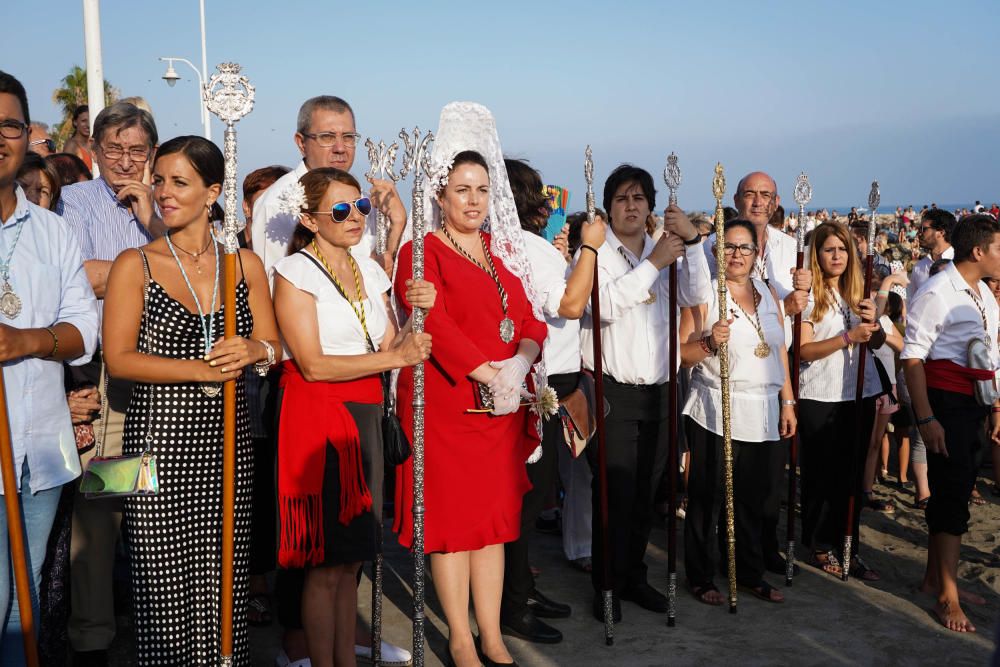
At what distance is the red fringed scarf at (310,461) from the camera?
3.73 meters

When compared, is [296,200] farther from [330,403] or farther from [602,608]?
[602,608]

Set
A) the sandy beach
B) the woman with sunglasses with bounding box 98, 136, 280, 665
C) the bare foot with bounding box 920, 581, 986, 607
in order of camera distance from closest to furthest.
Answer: the woman with sunglasses with bounding box 98, 136, 280, 665 → the sandy beach → the bare foot with bounding box 920, 581, 986, 607

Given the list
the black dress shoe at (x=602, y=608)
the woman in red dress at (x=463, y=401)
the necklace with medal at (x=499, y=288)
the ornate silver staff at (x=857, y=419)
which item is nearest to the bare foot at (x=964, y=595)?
the ornate silver staff at (x=857, y=419)

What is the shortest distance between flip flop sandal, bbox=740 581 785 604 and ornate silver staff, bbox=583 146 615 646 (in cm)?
101

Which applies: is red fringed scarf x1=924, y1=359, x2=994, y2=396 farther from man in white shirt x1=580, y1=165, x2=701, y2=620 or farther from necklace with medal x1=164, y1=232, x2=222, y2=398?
necklace with medal x1=164, y1=232, x2=222, y2=398

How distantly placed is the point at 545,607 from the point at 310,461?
6.57 ft

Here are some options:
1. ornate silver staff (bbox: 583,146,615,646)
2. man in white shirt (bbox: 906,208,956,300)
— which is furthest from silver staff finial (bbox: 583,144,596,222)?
man in white shirt (bbox: 906,208,956,300)

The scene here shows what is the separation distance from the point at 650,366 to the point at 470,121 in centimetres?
168

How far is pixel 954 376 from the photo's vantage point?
520 cm

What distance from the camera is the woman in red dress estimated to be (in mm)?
4141

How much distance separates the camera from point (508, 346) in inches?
170

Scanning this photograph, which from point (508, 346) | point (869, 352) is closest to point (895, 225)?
point (869, 352)

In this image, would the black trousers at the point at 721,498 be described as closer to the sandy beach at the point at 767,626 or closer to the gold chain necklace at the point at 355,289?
the sandy beach at the point at 767,626

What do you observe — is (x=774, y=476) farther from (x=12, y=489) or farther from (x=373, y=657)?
(x=12, y=489)
